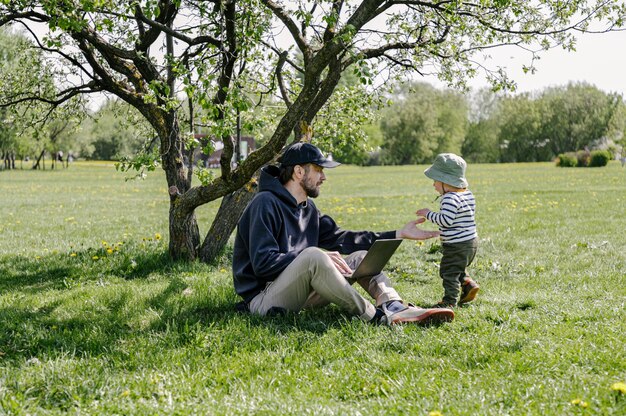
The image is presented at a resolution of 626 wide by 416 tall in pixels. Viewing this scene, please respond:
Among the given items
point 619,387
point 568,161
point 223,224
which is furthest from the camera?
point 568,161

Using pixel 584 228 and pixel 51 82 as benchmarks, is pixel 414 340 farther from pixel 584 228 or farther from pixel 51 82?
pixel 584 228

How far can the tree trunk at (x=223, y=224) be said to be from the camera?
26.6ft

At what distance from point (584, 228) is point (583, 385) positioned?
27.2 feet

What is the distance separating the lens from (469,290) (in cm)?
570

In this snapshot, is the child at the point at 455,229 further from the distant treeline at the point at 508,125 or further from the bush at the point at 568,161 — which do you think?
the distant treeline at the point at 508,125

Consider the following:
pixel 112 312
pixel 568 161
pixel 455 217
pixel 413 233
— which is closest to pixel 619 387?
pixel 413 233

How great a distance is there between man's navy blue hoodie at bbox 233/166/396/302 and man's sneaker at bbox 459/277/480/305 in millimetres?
874

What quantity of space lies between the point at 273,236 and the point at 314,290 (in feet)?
1.81

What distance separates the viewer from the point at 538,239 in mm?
9945

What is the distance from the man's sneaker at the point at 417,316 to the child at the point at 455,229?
0.75m

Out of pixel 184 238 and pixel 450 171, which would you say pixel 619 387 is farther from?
pixel 184 238

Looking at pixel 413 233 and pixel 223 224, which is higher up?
pixel 413 233

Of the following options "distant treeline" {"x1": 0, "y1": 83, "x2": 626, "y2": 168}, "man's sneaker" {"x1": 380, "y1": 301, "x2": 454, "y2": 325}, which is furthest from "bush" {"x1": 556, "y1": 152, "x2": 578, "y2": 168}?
"man's sneaker" {"x1": 380, "y1": 301, "x2": 454, "y2": 325}

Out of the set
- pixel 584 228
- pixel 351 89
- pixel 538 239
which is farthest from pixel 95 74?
pixel 584 228
